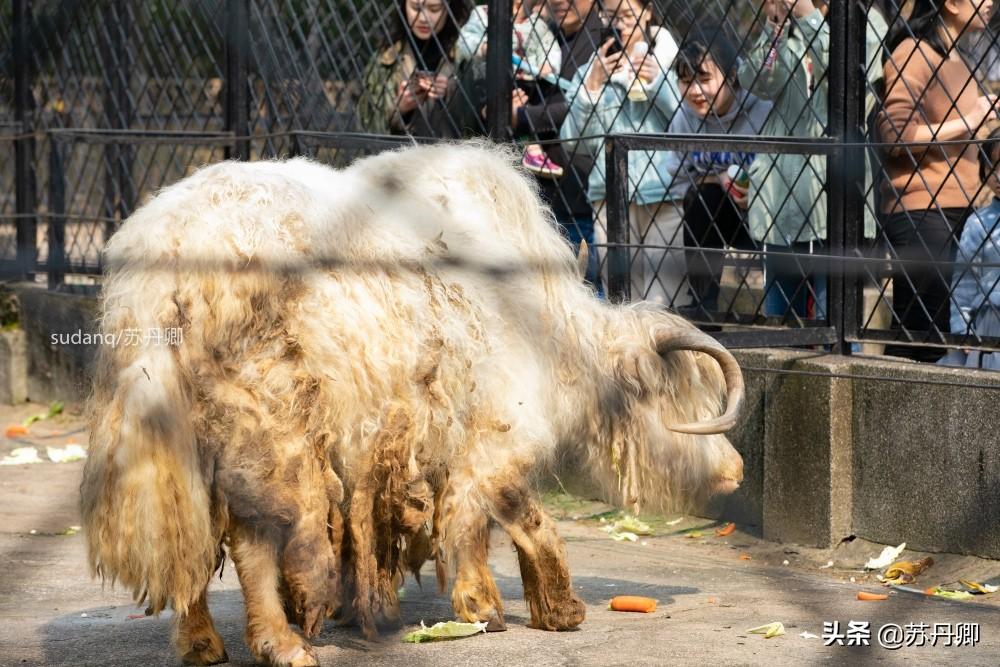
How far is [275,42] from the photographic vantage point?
8375 millimetres

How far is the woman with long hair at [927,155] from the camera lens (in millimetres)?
5953

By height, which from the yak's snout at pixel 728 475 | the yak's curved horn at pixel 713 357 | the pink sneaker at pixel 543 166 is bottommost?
the yak's snout at pixel 728 475

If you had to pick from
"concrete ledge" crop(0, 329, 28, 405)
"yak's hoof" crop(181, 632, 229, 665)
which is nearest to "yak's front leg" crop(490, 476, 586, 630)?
"yak's hoof" crop(181, 632, 229, 665)

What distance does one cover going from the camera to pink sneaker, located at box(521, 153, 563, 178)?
696 cm

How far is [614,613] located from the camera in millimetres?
4988

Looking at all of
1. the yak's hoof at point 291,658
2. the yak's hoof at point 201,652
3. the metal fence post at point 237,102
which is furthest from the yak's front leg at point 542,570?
the metal fence post at point 237,102

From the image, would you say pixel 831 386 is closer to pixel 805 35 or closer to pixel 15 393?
pixel 805 35

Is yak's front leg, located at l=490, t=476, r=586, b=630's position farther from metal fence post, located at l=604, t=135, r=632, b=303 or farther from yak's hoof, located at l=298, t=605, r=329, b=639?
metal fence post, located at l=604, t=135, r=632, b=303

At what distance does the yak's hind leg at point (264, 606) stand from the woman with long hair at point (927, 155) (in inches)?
121

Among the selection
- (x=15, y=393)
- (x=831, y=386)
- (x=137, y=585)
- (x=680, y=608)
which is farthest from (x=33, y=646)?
(x=15, y=393)

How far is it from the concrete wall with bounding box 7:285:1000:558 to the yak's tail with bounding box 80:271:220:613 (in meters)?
1.92

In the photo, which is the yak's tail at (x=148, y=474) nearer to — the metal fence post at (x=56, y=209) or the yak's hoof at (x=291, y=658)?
the yak's hoof at (x=291, y=658)

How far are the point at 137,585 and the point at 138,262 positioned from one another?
882 mm

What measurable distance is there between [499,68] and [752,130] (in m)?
1.31
